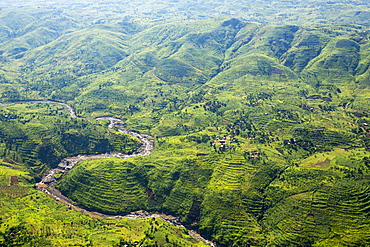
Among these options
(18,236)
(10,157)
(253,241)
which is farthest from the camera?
(10,157)

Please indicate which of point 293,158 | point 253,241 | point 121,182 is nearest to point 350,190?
point 293,158

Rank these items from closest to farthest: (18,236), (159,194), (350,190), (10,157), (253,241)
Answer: (18,236), (253,241), (350,190), (159,194), (10,157)

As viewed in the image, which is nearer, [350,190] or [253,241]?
[253,241]

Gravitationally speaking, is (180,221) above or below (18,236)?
below

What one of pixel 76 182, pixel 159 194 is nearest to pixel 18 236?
pixel 76 182

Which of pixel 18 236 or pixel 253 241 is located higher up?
pixel 18 236

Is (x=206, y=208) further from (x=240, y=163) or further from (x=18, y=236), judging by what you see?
(x=18, y=236)

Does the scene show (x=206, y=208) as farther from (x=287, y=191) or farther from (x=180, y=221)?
(x=287, y=191)

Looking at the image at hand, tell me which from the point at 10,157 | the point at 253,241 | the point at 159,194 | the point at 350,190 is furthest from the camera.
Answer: the point at 10,157

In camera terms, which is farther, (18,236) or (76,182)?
(76,182)
